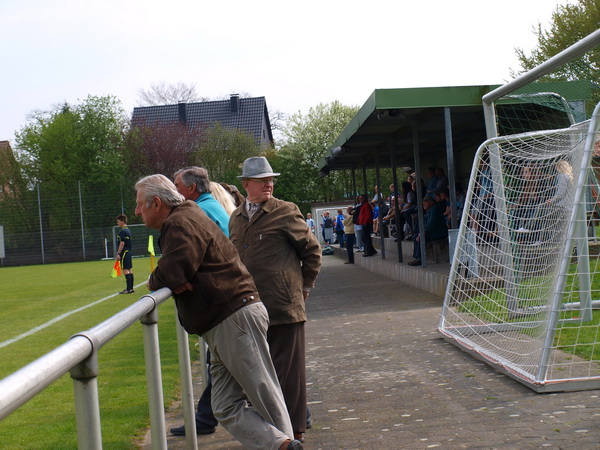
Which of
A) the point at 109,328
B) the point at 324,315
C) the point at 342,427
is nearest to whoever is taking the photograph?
the point at 109,328

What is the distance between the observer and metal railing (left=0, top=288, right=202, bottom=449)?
6.15 feet

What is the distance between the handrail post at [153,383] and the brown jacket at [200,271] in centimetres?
22

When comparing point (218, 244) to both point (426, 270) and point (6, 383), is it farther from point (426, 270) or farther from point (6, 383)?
point (426, 270)

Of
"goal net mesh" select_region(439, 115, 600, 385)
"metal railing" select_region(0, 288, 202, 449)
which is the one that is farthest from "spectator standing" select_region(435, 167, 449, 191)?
"metal railing" select_region(0, 288, 202, 449)

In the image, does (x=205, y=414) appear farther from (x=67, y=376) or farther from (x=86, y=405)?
(x=86, y=405)

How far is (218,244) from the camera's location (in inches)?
172

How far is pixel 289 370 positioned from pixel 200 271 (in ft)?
4.32

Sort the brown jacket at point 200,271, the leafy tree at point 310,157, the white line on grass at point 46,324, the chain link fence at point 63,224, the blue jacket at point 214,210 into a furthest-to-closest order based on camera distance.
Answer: the leafy tree at point 310,157
the chain link fence at point 63,224
the white line on grass at point 46,324
the blue jacket at point 214,210
the brown jacket at point 200,271

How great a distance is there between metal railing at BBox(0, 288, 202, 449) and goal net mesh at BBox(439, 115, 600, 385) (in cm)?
387

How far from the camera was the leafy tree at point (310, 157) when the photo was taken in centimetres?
5647

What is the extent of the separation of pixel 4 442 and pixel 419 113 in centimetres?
1072

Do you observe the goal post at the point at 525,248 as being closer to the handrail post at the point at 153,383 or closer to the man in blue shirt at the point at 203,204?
the man in blue shirt at the point at 203,204

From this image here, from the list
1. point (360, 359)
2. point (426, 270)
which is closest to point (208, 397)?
point (360, 359)

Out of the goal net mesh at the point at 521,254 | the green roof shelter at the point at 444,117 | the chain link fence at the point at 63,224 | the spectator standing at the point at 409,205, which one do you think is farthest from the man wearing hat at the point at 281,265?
the chain link fence at the point at 63,224
